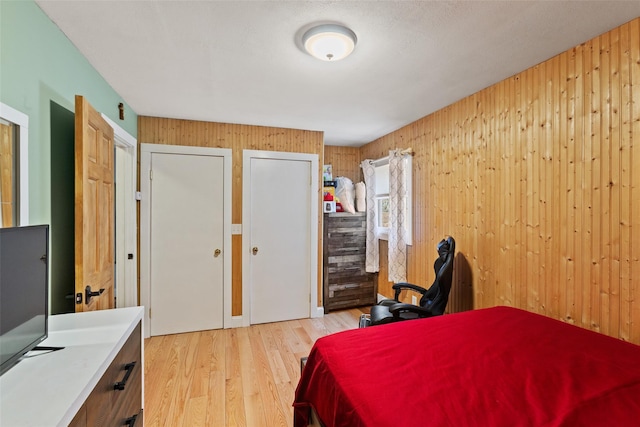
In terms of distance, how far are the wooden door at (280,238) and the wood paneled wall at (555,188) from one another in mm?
1706

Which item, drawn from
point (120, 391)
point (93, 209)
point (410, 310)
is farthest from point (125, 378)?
point (410, 310)

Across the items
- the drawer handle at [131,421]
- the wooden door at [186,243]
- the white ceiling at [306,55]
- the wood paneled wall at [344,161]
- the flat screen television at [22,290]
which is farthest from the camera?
the wood paneled wall at [344,161]

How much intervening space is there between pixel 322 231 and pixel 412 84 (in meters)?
2.13

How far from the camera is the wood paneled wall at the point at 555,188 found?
162cm

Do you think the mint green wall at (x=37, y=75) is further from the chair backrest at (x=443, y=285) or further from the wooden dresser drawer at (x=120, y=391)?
the chair backrest at (x=443, y=285)

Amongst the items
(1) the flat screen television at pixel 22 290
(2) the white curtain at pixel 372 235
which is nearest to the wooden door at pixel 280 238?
(2) the white curtain at pixel 372 235

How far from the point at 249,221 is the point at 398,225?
1.82 meters

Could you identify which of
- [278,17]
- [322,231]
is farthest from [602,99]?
[322,231]

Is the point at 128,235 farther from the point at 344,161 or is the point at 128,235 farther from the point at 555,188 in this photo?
the point at 555,188

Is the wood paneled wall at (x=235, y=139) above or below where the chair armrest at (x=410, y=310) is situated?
above

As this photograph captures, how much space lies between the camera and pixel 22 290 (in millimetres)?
1093

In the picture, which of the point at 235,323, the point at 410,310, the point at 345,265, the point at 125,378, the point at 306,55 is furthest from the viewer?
the point at 345,265

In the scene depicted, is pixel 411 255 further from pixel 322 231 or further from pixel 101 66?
pixel 101 66

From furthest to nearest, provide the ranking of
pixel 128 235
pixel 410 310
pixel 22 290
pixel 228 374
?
pixel 128 235
pixel 228 374
pixel 410 310
pixel 22 290
